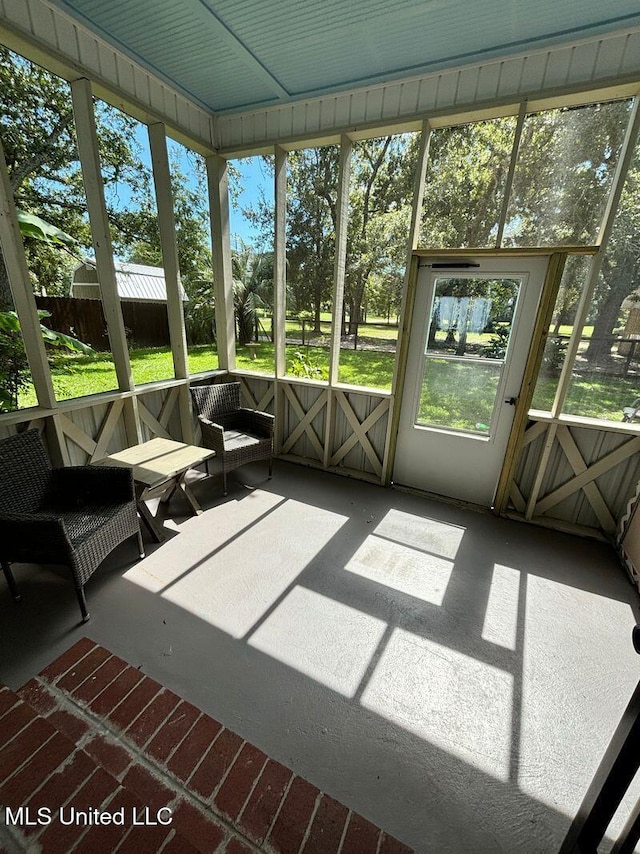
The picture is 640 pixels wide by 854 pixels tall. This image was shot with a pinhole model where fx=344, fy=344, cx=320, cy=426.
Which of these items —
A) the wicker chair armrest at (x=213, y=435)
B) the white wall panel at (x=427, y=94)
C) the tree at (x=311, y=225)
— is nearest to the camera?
the white wall panel at (x=427, y=94)

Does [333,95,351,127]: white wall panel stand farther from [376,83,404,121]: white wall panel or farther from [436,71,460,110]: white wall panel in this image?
[436,71,460,110]: white wall panel

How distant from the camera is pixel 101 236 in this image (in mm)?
2744

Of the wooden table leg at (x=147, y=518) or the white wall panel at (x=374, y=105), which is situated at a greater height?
the white wall panel at (x=374, y=105)

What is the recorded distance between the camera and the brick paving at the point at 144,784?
1013 mm

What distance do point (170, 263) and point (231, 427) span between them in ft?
5.83

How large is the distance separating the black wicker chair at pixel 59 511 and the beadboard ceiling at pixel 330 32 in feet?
9.75

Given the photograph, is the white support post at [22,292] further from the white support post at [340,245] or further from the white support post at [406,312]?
the white support post at [406,312]

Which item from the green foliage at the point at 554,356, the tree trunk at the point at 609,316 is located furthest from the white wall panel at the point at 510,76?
the green foliage at the point at 554,356

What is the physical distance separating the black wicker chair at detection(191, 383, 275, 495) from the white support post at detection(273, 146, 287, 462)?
0.48 metres

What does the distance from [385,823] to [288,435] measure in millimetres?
3420

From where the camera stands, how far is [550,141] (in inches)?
103

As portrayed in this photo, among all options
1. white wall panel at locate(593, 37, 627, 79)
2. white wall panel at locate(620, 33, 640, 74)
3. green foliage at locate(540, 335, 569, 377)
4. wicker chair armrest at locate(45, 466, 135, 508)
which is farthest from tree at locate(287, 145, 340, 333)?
wicker chair armrest at locate(45, 466, 135, 508)

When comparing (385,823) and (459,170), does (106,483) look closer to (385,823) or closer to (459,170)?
(385,823)

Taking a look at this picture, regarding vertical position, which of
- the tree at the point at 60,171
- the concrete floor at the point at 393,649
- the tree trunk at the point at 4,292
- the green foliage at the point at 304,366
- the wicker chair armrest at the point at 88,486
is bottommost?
the concrete floor at the point at 393,649
